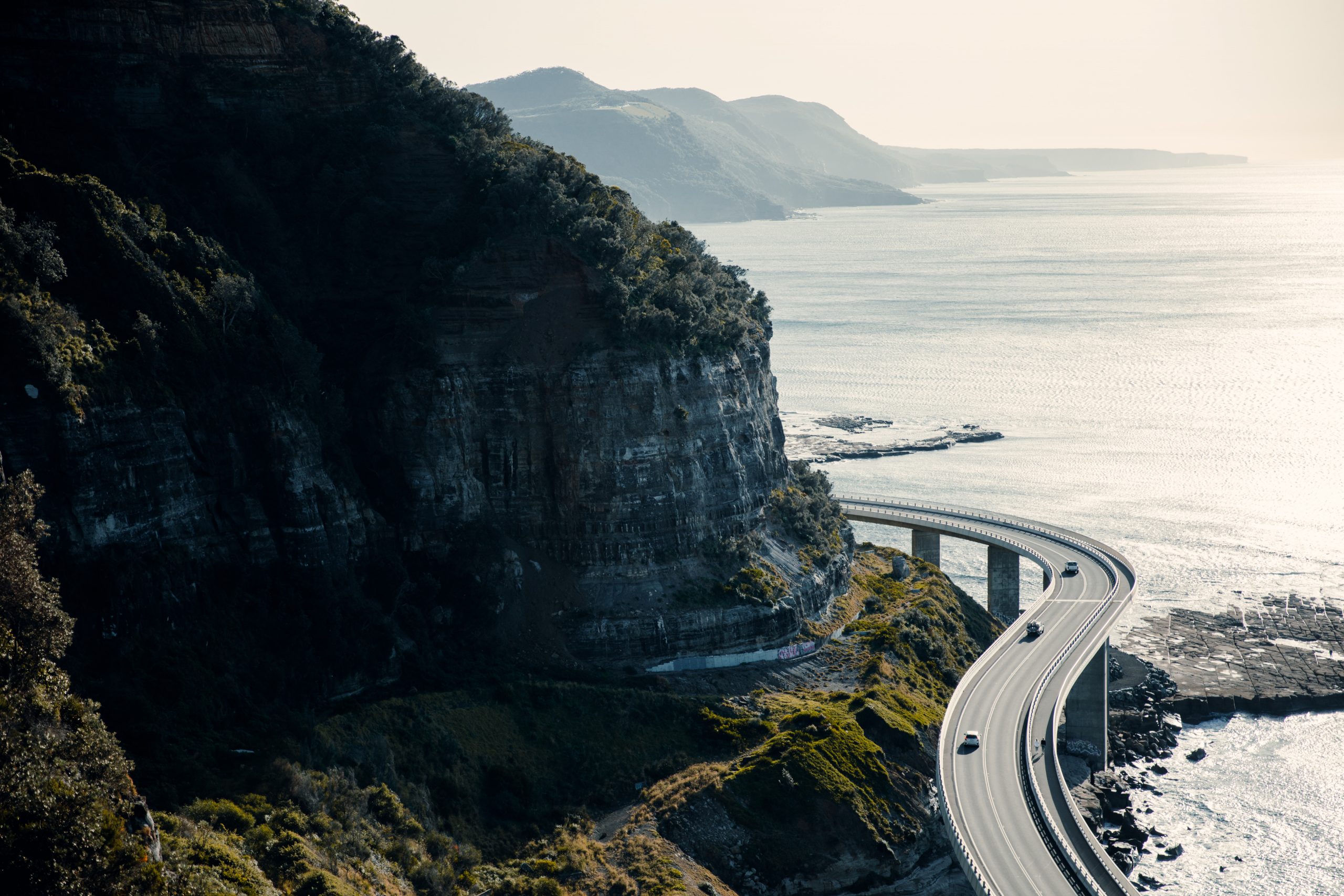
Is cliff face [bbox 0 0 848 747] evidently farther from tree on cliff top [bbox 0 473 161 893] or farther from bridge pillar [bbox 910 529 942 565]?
bridge pillar [bbox 910 529 942 565]

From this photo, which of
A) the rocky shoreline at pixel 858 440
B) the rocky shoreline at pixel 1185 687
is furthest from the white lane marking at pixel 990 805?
the rocky shoreline at pixel 858 440

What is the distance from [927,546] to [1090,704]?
3027cm

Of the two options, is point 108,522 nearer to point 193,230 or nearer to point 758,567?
point 193,230

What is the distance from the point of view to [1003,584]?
107750 millimetres

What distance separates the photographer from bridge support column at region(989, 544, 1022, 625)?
107 m

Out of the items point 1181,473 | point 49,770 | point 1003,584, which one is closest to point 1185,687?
point 1003,584

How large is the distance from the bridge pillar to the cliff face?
25.7 meters

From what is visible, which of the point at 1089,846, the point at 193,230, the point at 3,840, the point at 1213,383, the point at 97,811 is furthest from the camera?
the point at 1213,383

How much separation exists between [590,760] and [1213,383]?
138272 mm

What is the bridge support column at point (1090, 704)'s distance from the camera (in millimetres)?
82375

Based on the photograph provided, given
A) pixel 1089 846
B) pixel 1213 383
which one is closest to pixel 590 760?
pixel 1089 846

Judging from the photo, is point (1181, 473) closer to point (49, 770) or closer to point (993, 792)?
point (993, 792)

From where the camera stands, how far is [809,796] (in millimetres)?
65812

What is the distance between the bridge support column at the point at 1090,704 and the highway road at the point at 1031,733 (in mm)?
1709
